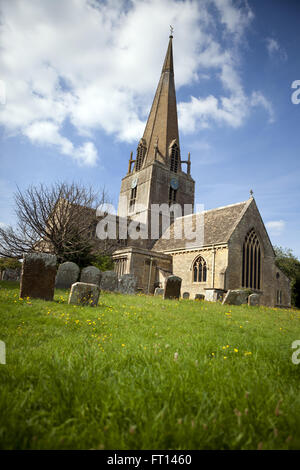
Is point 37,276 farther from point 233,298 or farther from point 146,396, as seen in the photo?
point 233,298

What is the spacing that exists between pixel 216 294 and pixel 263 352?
1329cm

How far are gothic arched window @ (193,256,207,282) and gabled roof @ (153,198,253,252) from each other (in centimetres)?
135

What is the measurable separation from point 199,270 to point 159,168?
16581mm

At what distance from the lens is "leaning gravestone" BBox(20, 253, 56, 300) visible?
7109 millimetres

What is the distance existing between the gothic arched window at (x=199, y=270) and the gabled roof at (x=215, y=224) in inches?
53.2

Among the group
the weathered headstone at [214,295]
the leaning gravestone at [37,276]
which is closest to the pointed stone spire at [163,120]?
the weathered headstone at [214,295]

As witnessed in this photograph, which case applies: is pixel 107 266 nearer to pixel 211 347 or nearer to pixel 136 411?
pixel 211 347

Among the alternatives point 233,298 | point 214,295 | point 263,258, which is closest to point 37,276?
point 233,298

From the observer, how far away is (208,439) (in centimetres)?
151

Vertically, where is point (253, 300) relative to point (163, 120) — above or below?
below

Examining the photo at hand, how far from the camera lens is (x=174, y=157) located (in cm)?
3562

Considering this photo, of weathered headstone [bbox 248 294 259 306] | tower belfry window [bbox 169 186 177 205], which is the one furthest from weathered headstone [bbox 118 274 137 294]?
tower belfry window [bbox 169 186 177 205]

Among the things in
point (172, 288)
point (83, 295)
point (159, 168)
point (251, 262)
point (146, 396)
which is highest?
point (159, 168)

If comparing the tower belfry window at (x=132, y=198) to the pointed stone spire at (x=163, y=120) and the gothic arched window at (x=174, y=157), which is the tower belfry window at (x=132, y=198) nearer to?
the pointed stone spire at (x=163, y=120)
